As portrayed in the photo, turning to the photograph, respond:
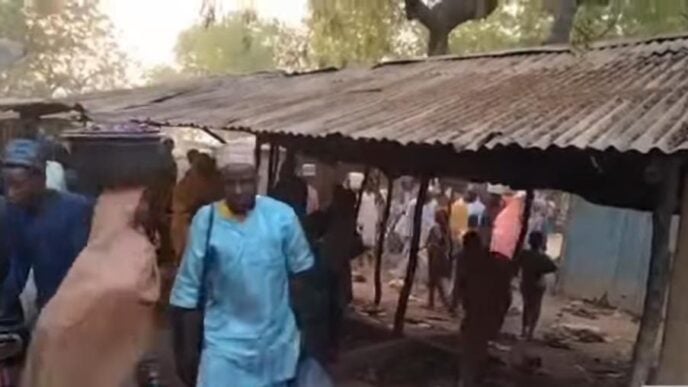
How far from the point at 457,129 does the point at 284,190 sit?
4.80 meters

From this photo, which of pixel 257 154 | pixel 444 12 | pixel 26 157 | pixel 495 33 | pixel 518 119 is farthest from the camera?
pixel 495 33

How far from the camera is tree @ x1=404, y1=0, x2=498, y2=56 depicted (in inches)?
572

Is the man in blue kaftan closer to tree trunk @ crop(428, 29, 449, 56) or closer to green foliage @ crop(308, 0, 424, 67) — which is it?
green foliage @ crop(308, 0, 424, 67)

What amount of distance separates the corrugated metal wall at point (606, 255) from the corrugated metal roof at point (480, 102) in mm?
6591

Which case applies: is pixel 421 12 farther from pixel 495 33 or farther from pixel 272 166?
pixel 495 33

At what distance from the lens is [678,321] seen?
20.1 ft

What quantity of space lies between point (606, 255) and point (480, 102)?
32.0ft

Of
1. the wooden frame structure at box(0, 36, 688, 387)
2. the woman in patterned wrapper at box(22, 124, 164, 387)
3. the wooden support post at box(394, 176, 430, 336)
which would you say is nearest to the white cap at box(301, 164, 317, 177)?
the wooden support post at box(394, 176, 430, 336)

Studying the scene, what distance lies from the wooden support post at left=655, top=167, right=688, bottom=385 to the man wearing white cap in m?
2.39

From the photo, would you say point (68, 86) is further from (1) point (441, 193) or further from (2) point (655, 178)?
(2) point (655, 178)

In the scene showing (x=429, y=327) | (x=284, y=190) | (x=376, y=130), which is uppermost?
(x=376, y=130)

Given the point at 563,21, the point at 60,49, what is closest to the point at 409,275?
the point at 563,21

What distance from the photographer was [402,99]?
7.58 metres

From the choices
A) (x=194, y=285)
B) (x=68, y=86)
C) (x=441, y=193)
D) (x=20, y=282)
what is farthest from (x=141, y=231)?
(x=68, y=86)
